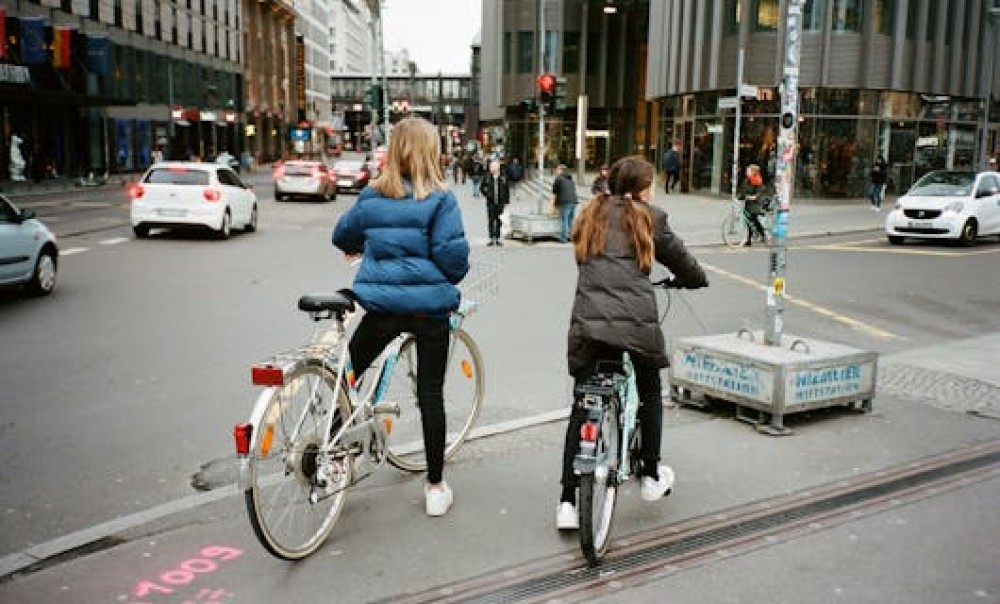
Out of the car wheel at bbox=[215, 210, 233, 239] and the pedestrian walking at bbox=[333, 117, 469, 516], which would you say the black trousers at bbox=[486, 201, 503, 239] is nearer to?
the car wheel at bbox=[215, 210, 233, 239]

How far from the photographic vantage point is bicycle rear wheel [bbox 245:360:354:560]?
156 inches

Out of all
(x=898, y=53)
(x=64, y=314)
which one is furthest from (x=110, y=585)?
(x=898, y=53)

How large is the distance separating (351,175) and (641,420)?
36399 mm

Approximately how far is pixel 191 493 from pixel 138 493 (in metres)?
0.28

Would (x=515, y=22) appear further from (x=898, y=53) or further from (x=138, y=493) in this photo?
(x=138, y=493)

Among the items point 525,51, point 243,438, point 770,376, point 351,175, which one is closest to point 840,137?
point 351,175

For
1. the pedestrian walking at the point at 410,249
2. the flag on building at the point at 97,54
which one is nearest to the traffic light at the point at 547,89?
the pedestrian walking at the point at 410,249

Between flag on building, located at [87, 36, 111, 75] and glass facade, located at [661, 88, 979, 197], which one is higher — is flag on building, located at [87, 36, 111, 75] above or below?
above

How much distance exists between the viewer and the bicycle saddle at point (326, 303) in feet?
14.3

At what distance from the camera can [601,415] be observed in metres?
4.16

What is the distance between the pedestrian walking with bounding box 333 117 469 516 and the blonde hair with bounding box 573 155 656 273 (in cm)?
59

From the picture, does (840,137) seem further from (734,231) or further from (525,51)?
(525,51)

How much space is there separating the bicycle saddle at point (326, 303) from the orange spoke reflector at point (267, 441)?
60 centimetres

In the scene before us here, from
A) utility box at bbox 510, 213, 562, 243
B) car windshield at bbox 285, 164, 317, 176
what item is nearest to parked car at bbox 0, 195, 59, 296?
utility box at bbox 510, 213, 562, 243
